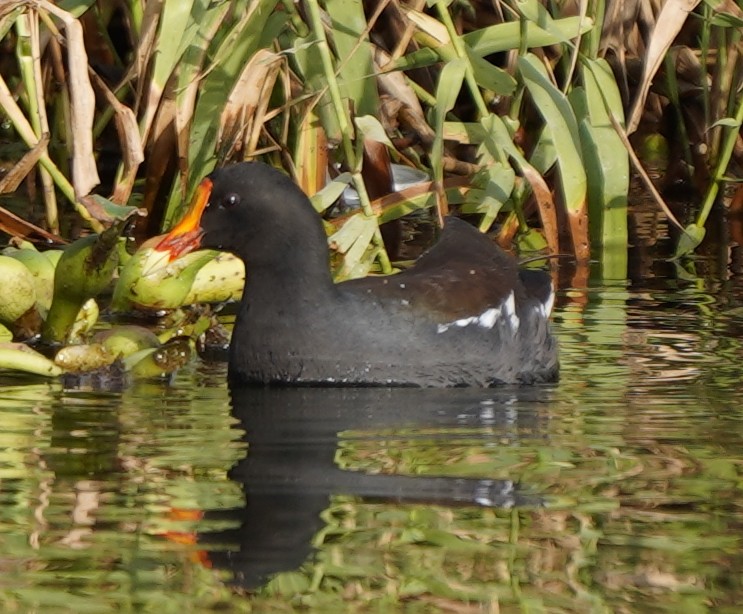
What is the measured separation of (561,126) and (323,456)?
2.35 meters

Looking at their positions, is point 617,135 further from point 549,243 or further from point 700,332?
point 700,332

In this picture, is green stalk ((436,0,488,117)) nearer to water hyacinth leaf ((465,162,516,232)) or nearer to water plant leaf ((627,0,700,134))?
water hyacinth leaf ((465,162,516,232))

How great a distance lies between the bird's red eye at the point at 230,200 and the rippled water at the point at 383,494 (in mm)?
453

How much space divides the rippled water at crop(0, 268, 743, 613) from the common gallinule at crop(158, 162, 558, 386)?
9cm

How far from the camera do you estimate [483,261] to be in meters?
5.21

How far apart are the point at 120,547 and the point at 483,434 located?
3.94 ft

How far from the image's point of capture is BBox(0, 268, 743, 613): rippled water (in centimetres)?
291

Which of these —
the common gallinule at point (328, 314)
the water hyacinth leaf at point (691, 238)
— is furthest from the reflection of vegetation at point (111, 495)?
the water hyacinth leaf at point (691, 238)

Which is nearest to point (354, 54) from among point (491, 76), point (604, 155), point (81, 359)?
point (491, 76)

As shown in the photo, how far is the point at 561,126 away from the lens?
19.4 ft

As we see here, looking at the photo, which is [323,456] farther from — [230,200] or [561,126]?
[561,126]

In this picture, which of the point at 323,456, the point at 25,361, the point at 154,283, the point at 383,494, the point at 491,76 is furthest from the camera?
the point at 491,76

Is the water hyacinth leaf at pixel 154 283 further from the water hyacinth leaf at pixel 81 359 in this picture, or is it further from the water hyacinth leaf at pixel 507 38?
the water hyacinth leaf at pixel 507 38

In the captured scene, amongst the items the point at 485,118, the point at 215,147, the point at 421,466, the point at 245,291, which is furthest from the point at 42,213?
the point at 421,466
